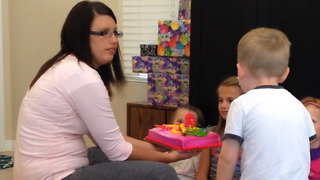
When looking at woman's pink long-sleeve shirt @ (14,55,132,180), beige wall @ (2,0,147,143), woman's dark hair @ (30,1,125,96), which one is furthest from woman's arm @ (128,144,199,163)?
beige wall @ (2,0,147,143)

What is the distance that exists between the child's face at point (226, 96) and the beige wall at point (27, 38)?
1.88 metres

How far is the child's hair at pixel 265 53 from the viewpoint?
157 centimetres

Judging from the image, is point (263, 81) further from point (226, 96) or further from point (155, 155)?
point (226, 96)

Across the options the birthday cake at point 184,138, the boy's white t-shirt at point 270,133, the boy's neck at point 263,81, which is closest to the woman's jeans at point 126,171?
the birthday cake at point 184,138

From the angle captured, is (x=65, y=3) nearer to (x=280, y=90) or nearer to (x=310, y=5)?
(x=310, y=5)

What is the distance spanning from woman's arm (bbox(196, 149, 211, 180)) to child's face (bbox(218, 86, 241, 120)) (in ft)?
0.72

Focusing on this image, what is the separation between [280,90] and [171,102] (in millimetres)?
1724

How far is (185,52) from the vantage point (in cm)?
314

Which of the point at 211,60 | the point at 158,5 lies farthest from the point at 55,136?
the point at 158,5

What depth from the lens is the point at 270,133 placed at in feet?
5.08

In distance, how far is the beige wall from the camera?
4270 millimetres

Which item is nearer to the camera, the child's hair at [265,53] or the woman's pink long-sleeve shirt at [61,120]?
the child's hair at [265,53]

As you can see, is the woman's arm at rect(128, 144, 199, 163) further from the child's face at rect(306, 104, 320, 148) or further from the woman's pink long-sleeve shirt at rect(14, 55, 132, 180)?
the child's face at rect(306, 104, 320, 148)

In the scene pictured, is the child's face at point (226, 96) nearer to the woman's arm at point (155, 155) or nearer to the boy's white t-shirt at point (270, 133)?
the woman's arm at point (155, 155)
